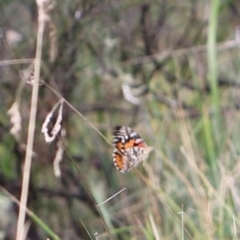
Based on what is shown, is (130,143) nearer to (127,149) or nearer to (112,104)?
(127,149)

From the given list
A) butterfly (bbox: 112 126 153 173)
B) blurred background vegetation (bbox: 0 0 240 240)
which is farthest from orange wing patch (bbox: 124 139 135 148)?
blurred background vegetation (bbox: 0 0 240 240)

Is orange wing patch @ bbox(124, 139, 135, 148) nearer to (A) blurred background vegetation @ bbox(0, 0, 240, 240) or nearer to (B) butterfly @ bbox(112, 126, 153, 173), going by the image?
(B) butterfly @ bbox(112, 126, 153, 173)

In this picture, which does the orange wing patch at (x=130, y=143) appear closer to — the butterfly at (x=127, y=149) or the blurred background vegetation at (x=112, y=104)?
the butterfly at (x=127, y=149)

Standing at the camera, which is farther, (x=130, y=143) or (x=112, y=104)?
(x=112, y=104)

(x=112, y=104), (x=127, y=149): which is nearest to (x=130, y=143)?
(x=127, y=149)

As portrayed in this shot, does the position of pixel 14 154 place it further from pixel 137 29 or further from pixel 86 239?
pixel 137 29

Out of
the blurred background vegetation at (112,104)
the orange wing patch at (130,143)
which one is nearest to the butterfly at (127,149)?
the orange wing patch at (130,143)
